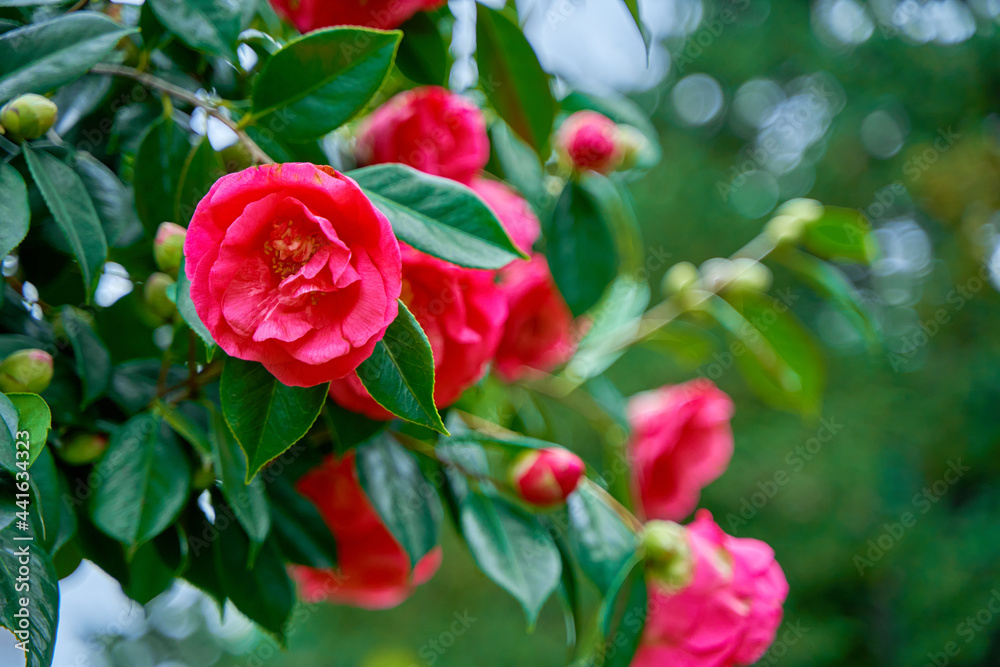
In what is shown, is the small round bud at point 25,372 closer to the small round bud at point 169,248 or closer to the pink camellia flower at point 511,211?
the small round bud at point 169,248

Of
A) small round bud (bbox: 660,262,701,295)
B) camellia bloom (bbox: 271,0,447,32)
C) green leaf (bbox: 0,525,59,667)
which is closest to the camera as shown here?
green leaf (bbox: 0,525,59,667)

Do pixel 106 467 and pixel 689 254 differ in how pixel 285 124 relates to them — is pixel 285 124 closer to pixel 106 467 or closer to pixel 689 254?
pixel 106 467

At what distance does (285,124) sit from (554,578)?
→ 23 centimetres

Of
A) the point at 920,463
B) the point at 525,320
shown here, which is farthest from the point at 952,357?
the point at 525,320

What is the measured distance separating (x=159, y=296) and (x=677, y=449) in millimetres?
342

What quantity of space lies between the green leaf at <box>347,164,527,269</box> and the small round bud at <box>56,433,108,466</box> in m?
0.14

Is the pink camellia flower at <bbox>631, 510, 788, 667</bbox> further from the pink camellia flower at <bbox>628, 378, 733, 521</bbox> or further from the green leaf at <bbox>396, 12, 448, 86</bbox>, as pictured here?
the green leaf at <bbox>396, 12, 448, 86</bbox>

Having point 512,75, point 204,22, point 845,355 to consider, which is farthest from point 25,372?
point 845,355

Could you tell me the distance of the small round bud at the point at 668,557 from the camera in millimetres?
372

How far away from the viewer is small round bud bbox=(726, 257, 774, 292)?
20.6 inches

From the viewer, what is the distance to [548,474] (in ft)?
1.14

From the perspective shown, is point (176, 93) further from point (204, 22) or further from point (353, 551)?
point (353, 551)

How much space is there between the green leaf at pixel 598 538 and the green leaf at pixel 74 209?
0.24 meters

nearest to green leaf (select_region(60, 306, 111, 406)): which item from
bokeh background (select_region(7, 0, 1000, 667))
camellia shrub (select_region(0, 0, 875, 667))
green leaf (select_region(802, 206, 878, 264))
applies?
camellia shrub (select_region(0, 0, 875, 667))
